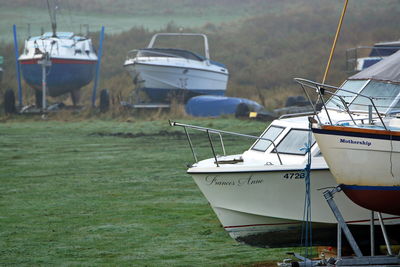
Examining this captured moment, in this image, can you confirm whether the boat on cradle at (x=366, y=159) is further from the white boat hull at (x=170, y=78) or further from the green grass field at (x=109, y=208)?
the white boat hull at (x=170, y=78)

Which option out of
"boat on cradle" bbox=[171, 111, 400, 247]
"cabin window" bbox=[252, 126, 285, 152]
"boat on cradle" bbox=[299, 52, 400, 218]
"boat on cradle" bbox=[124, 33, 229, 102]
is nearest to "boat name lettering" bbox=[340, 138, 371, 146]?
"boat on cradle" bbox=[299, 52, 400, 218]

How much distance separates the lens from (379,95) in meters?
11.8

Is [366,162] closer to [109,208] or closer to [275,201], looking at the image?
[275,201]

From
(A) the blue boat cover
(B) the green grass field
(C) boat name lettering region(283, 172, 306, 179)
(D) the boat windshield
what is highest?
(C) boat name lettering region(283, 172, 306, 179)

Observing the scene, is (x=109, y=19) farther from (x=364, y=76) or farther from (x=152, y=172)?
(x=364, y=76)

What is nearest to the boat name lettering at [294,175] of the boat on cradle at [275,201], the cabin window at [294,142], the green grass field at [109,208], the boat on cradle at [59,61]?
the boat on cradle at [275,201]

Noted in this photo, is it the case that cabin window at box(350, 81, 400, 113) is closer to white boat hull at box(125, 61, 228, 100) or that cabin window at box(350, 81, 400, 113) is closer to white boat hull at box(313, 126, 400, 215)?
white boat hull at box(313, 126, 400, 215)

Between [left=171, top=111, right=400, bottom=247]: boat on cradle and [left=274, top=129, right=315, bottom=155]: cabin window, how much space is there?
0.10 meters

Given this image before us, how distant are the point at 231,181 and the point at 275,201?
59 cm

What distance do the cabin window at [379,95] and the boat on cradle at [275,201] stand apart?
0.81 metres

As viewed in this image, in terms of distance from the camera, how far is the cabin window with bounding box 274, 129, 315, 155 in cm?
1211

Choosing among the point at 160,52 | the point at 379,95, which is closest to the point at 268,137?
the point at 379,95

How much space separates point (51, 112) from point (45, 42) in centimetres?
330

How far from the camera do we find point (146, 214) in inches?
560
